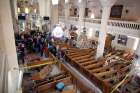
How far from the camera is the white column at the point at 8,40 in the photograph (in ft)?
A: 7.55

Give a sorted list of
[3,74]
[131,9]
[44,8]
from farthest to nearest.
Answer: [44,8] → [131,9] → [3,74]

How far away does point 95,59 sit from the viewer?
31.5 ft

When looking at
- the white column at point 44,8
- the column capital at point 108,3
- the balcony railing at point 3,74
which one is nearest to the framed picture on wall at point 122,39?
the column capital at point 108,3

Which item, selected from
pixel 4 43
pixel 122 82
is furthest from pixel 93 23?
pixel 4 43

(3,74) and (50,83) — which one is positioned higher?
(3,74)

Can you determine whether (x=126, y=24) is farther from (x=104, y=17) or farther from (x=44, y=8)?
(x=44, y=8)

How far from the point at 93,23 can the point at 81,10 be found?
67.4 inches

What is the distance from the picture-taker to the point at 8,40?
8.23 ft

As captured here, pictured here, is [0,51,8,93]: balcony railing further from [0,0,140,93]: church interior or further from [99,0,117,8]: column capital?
[99,0,117,8]: column capital

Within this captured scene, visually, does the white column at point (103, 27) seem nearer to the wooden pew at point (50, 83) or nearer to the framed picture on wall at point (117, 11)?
the wooden pew at point (50, 83)

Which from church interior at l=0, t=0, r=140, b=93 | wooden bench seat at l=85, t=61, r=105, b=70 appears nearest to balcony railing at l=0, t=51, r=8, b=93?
church interior at l=0, t=0, r=140, b=93

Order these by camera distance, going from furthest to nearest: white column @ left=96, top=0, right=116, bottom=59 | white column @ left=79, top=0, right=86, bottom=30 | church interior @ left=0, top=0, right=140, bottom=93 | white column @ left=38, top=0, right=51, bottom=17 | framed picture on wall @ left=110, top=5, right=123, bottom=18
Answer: white column @ left=38, top=0, right=51, bottom=17
framed picture on wall @ left=110, top=5, right=123, bottom=18
white column @ left=79, top=0, right=86, bottom=30
white column @ left=96, top=0, right=116, bottom=59
church interior @ left=0, top=0, right=140, bottom=93

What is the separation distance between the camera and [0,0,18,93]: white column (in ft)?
7.55

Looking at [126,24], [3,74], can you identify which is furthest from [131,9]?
[3,74]
